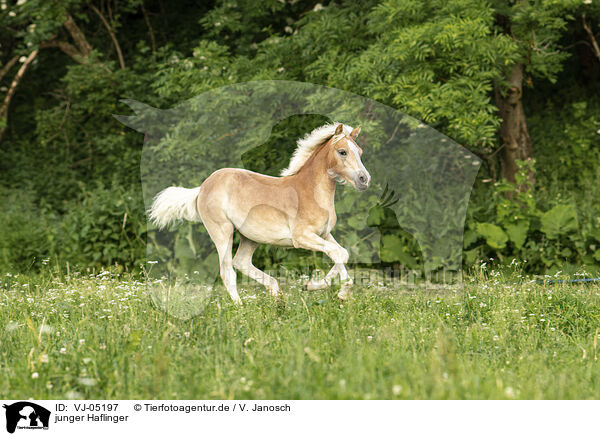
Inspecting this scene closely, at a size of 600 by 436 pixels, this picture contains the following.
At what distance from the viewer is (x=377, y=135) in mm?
6531

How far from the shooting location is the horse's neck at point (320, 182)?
4.42 metres

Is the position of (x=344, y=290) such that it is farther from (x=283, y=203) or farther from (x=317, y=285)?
(x=283, y=203)

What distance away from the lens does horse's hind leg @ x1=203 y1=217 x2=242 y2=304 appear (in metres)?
4.58

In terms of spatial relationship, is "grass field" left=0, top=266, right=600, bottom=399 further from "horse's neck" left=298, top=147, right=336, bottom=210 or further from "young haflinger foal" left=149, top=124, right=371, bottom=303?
"horse's neck" left=298, top=147, right=336, bottom=210

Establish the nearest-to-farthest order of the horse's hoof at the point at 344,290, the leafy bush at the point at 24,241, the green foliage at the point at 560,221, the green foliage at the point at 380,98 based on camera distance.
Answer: the horse's hoof at the point at 344,290
the green foliage at the point at 380,98
the green foliage at the point at 560,221
the leafy bush at the point at 24,241

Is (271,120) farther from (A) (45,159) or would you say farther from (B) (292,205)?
(A) (45,159)

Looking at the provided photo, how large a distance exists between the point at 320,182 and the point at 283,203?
29 centimetres

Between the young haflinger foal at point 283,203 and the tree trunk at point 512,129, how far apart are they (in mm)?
5910

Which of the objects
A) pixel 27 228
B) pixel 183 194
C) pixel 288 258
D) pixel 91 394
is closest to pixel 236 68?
pixel 288 258

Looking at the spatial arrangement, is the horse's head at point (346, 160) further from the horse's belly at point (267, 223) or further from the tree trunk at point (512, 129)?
the tree trunk at point (512, 129)

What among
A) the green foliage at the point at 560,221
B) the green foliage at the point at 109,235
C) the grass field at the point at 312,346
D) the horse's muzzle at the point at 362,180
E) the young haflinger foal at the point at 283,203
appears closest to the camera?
the grass field at the point at 312,346

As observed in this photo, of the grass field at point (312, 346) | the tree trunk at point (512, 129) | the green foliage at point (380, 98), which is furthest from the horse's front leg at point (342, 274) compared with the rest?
the tree trunk at point (512, 129)
